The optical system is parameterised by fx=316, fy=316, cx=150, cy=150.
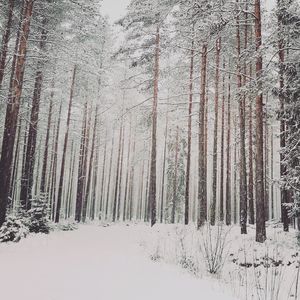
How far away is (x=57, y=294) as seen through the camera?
4.25 metres

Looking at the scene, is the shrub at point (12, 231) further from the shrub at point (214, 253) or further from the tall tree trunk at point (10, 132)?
the shrub at point (214, 253)

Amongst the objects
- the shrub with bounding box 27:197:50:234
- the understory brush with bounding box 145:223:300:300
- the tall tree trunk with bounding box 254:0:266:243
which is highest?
the tall tree trunk with bounding box 254:0:266:243

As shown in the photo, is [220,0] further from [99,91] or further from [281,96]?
[99,91]

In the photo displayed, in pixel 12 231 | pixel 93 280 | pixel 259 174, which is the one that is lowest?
pixel 93 280

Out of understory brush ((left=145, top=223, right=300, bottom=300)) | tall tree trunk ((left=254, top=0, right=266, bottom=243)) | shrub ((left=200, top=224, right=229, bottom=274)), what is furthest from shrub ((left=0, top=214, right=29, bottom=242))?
tall tree trunk ((left=254, top=0, right=266, bottom=243))

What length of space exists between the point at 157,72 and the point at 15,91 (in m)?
8.34

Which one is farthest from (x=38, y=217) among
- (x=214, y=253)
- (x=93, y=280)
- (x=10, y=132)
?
(x=93, y=280)

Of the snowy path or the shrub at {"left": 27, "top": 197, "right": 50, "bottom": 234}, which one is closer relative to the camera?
the snowy path

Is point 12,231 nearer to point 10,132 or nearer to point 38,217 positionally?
point 38,217

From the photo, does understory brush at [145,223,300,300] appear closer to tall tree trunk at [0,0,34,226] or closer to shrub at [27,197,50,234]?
shrub at [27,197,50,234]

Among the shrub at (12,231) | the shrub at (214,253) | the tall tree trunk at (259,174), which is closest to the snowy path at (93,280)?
the shrub at (214,253)

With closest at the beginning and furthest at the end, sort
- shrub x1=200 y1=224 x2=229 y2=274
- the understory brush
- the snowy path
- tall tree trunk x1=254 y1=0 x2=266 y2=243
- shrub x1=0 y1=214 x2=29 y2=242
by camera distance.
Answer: the snowy path
shrub x1=200 y1=224 x2=229 y2=274
the understory brush
shrub x1=0 y1=214 x2=29 y2=242
tall tree trunk x1=254 y1=0 x2=266 y2=243

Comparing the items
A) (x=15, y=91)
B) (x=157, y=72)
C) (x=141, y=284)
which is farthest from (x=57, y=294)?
(x=157, y=72)

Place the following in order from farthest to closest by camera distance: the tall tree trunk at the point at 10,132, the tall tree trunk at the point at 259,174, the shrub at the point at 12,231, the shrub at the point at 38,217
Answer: the shrub at the point at 38,217
the tall tree trunk at the point at 10,132
the tall tree trunk at the point at 259,174
the shrub at the point at 12,231
